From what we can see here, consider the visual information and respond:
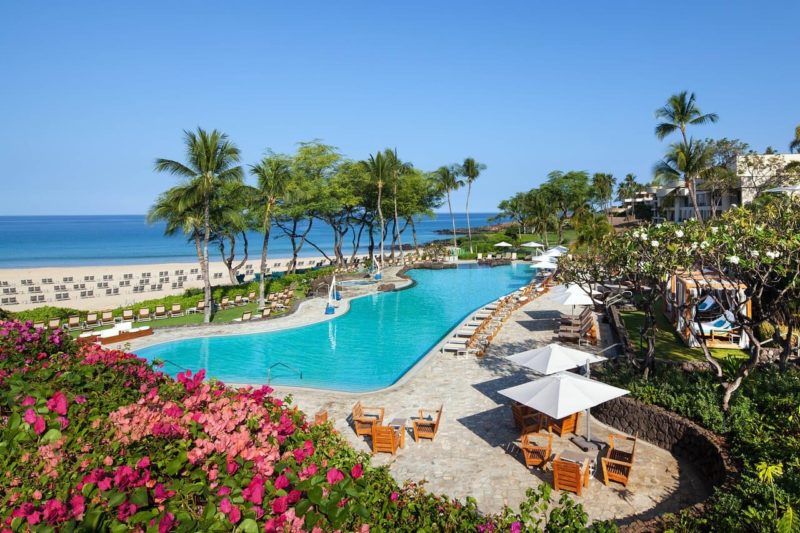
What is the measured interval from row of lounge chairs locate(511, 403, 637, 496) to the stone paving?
0.19 meters

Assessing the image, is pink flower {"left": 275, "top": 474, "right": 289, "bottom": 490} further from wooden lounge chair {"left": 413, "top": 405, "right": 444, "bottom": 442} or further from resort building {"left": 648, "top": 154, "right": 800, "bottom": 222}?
resort building {"left": 648, "top": 154, "right": 800, "bottom": 222}

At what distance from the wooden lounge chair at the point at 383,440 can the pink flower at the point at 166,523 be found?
316 inches

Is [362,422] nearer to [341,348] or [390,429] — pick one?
[390,429]

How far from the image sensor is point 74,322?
2297cm

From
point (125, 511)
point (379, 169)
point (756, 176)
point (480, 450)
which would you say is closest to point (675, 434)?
point (480, 450)

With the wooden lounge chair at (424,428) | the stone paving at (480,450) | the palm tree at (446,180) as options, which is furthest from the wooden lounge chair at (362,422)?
the palm tree at (446,180)

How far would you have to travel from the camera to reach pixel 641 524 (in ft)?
22.3

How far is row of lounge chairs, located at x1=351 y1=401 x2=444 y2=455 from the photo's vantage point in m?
10.5

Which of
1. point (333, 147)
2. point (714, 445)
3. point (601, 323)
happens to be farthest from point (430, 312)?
point (333, 147)

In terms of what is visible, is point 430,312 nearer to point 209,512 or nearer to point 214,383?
point 214,383

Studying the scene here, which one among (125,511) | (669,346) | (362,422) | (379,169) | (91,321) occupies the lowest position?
(362,422)

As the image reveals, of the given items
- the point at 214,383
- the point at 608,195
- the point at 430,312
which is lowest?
the point at 430,312

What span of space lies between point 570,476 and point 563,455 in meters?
0.68

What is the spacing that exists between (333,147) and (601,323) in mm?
30771
